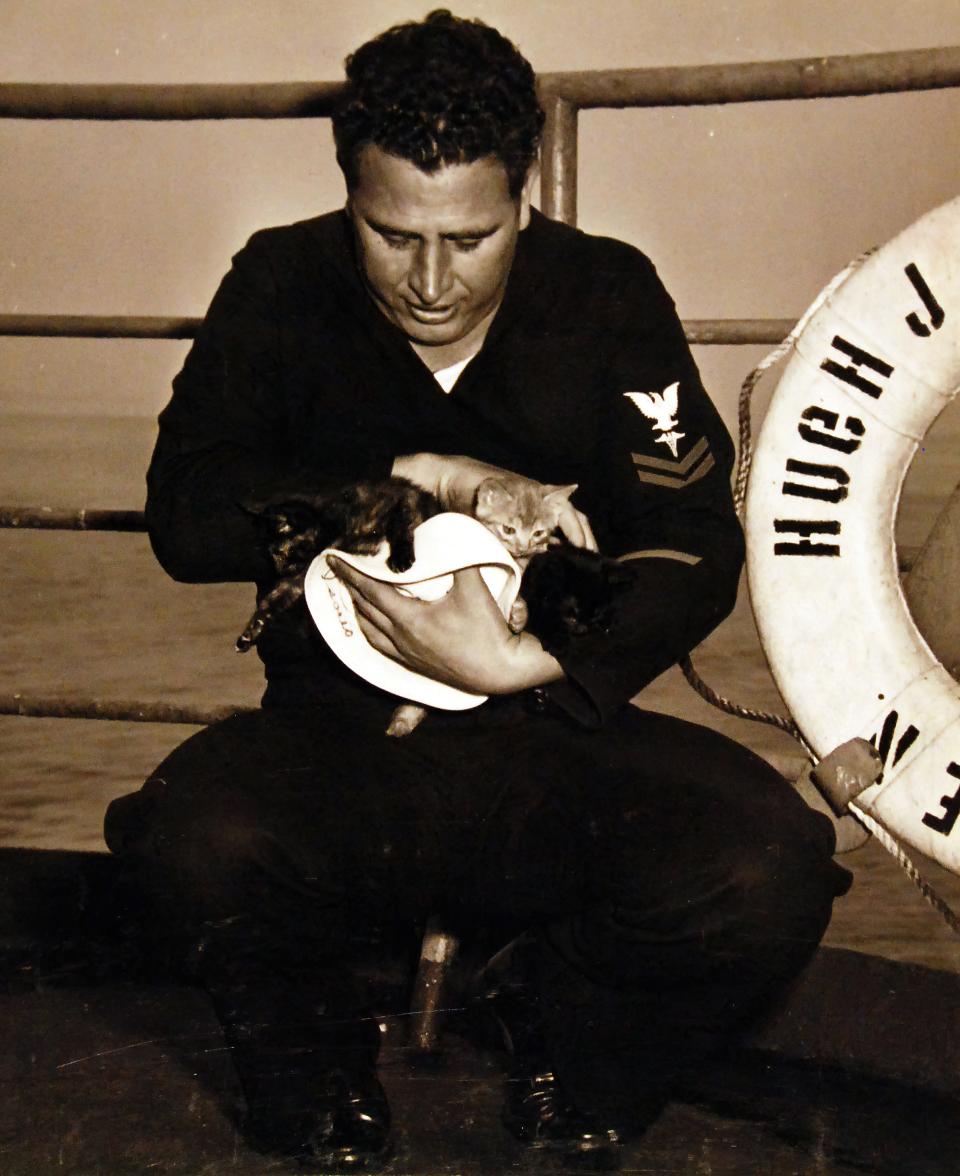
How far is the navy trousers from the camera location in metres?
1.35

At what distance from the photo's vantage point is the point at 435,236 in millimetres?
1362

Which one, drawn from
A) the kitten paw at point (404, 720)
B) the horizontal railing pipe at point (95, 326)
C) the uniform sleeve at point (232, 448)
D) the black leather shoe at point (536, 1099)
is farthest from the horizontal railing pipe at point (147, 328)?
the black leather shoe at point (536, 1099)

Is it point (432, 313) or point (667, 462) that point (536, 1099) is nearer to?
point (667, 462)

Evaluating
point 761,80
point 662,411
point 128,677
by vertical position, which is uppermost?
point 761,80

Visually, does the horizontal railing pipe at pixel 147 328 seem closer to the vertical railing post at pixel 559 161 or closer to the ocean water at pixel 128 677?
the vertical railing post at pixel 559 161

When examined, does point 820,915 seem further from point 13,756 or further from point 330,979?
point 13,756

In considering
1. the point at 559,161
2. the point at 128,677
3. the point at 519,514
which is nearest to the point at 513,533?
the point at 519,514

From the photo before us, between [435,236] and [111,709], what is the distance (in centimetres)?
91

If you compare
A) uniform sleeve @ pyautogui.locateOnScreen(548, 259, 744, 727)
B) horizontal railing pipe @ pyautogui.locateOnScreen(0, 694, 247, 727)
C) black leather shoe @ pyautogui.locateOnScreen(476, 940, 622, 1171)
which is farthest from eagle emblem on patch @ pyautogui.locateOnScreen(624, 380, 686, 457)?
horizontal railing pipe @ pyautogui.locateOnScreen(0, 694, 247, 727)

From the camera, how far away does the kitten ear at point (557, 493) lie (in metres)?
1.40

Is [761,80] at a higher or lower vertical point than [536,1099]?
higher

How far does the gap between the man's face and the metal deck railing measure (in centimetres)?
43

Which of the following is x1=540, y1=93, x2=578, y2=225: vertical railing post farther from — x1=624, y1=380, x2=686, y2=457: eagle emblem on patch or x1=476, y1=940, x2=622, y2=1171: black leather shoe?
x1=476, y1=940, x2=622, y2=1171: black leather shoe

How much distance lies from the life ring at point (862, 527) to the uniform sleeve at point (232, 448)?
52 cm
